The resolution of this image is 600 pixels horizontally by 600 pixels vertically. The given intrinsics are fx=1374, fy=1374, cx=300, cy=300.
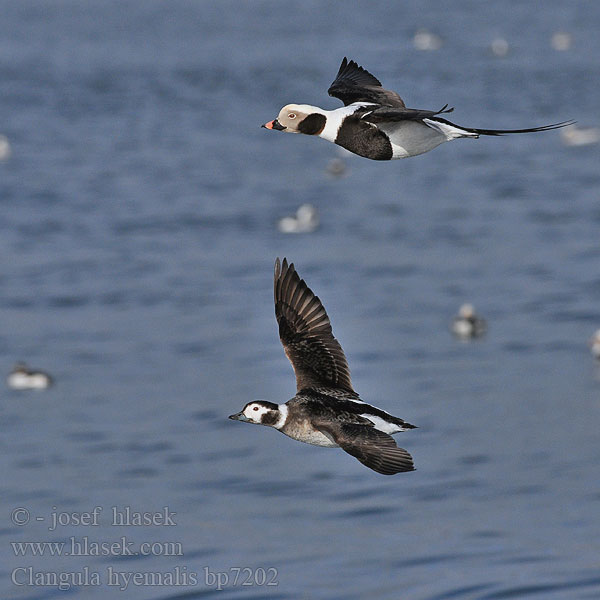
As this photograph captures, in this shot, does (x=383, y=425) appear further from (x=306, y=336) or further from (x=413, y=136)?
(x=413, y=136)

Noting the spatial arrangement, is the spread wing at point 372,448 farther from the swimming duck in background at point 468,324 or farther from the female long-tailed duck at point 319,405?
the swimming duck in background at point 468,324

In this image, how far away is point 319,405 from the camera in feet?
38.6

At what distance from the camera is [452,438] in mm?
30688

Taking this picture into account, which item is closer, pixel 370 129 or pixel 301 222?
pixel 370 129

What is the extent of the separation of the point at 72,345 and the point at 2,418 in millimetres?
4442

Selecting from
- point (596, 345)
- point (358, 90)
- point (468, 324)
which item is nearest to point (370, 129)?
point (358, 90)

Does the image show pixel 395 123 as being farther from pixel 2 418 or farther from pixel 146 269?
pixel 146 269

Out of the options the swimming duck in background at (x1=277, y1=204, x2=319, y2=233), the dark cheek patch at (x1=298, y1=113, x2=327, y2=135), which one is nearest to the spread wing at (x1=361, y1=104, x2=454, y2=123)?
the dark cheek patch at (x1=298, y1=113, x2=327, y2=135)

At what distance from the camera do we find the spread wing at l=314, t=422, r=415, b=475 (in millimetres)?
9609

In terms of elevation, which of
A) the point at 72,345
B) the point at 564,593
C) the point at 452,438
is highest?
the point at 72,345

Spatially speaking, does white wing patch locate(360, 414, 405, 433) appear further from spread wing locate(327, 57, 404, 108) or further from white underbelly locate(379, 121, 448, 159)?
spread wing locate(327, 57, 404, 108)

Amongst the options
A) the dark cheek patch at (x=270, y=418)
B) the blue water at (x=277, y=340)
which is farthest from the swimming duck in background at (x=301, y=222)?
the dark cheek patch at (x=270, y=418)

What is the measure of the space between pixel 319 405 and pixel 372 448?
5.92 ft

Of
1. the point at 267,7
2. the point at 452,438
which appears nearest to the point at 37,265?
the point at 452,438
